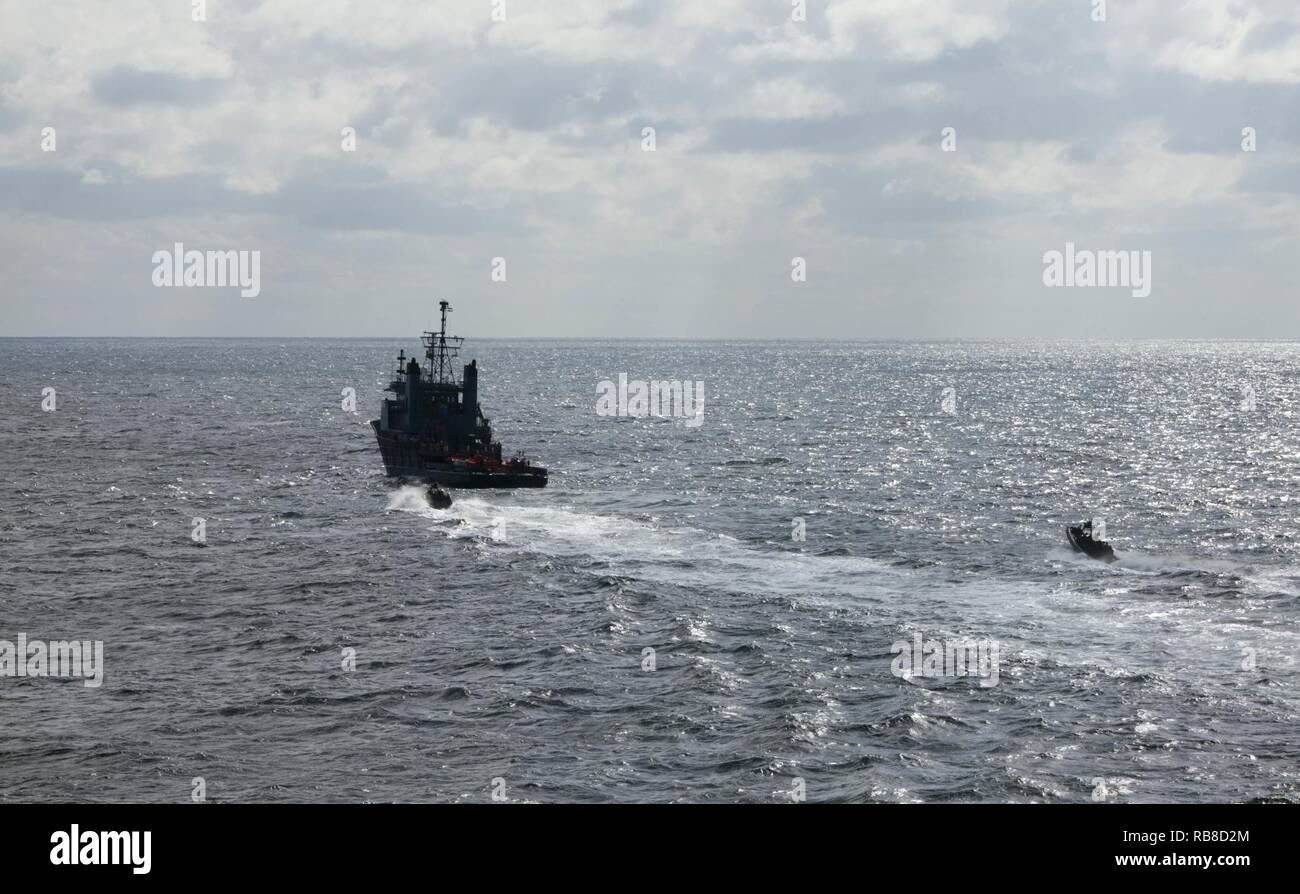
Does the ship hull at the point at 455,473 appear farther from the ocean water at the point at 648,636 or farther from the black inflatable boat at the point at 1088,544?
the black inflatable boat at the point at 1088,544

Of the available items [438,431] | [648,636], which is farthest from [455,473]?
[648,636]

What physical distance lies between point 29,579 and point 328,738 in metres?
31.8

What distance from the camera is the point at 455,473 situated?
9319cm

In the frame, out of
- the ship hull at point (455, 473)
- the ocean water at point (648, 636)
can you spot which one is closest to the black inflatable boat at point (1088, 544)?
the ocean water at point (648, 636)

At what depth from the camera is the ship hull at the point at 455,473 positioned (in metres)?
92.2

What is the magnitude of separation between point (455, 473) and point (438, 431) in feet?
28.1

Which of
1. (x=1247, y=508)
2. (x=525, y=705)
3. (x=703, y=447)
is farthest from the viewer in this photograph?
(x=703, y=447)

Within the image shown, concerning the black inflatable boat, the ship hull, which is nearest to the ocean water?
the black inflatable boat

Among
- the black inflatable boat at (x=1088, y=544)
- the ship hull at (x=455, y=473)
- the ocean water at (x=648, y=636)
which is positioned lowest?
the ocean water at (x=648, y=636)

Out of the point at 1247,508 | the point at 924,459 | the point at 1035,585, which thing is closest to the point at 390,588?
the point at 1035,585

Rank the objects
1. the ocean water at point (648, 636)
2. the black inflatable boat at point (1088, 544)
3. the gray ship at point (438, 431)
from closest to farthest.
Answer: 1. the ocean water at point (648, 636)
2. the black inflatable boat at point (1088, 544)
3. the gray ship at point (438, 431)
